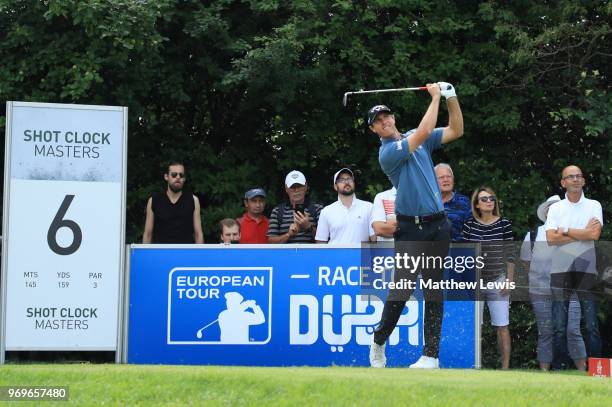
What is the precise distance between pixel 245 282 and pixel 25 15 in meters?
4.24

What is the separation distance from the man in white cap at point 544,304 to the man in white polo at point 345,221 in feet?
6.05

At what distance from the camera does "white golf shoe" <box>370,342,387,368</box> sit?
10.1 metres

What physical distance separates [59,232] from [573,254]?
5177 mm

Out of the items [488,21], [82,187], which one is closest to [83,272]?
[82,187]

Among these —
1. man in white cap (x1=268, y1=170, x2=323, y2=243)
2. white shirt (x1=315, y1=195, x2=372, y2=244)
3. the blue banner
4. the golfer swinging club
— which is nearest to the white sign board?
the blue banner

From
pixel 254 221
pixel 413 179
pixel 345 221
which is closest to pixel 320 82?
pixel 254 221

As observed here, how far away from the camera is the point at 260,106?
14391mm

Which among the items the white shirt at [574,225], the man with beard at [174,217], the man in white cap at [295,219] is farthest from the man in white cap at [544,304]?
the man with beard at [174,217]

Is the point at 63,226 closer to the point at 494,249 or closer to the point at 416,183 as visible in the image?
the point at 416,183

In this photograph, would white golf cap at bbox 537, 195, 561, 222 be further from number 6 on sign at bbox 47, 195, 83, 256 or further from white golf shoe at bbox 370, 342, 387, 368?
number 6 on sign at bbox 47, 195, 83, 256

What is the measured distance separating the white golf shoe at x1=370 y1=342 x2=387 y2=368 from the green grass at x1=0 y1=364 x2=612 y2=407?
4.59 feet

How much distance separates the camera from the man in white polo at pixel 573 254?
1179 centimetres

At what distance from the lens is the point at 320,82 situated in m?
13.7

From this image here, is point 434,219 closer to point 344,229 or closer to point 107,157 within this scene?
point 344,229
